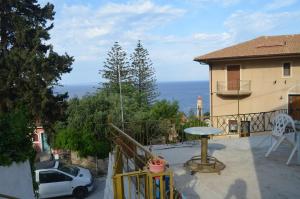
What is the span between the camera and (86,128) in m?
19.8

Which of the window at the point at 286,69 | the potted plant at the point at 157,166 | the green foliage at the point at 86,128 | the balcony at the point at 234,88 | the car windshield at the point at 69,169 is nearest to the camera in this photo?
the potted plant at the point at 157,166

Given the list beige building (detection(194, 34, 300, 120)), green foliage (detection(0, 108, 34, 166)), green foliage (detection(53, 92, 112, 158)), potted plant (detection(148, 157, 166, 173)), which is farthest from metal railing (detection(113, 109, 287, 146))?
green foliage (detection(53, 92, 112, 158))

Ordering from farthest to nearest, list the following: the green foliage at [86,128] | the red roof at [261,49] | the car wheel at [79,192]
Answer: the green foliage at [86,128], the red roof at [261,49], the car wheel at [79,192]

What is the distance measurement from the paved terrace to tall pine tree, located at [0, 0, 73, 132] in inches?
548

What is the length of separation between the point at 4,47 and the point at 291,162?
18.5 meters

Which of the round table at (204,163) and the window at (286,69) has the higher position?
the window at (286,69)

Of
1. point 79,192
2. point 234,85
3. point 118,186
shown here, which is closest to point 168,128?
point 79,192

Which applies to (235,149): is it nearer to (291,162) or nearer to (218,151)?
(218,151)

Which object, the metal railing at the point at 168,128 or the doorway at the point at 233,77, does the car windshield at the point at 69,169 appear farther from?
the doorway at the point at 233,77

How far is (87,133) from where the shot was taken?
19406 mm

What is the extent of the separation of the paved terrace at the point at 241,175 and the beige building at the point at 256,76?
11.8 meters

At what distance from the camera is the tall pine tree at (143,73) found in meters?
36.5

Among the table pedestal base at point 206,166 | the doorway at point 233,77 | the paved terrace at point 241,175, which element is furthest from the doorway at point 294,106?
the table pedestal base at point 206,166

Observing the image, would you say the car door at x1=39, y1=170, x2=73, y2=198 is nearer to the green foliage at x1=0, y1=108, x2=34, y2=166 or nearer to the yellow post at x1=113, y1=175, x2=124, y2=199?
the green foliage at x1=0, y1=108, x2=34, y2=166
